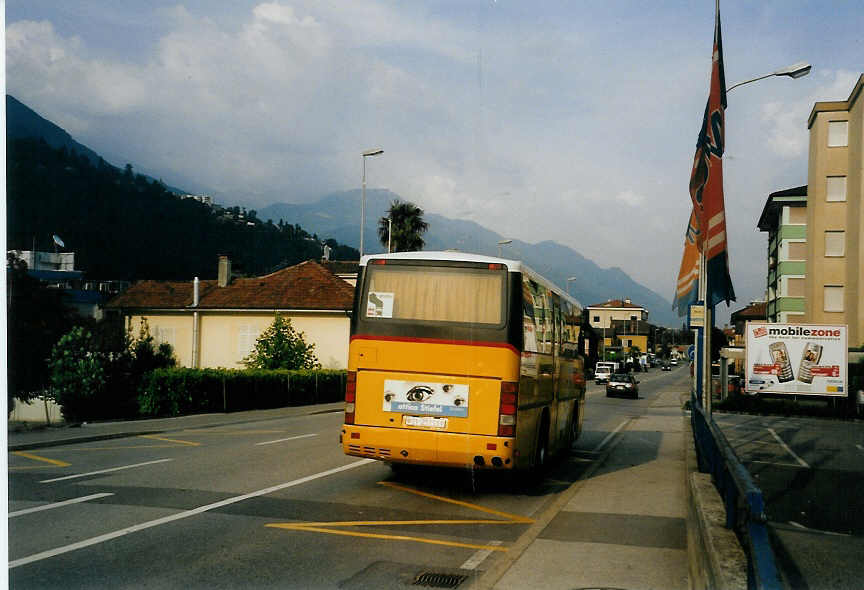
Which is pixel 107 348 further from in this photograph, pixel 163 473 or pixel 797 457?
pixel 797 457

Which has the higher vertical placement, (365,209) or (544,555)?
(365,209)

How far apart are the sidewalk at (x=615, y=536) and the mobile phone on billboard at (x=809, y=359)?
73.6 ft

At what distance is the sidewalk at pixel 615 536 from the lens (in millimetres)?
6602

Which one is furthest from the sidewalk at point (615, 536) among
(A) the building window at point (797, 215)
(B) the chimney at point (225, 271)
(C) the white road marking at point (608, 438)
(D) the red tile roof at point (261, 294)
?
(A) the building window at point (797, 215)

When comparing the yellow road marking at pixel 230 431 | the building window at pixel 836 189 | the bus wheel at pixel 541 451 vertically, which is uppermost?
the building window at pixel 836 189

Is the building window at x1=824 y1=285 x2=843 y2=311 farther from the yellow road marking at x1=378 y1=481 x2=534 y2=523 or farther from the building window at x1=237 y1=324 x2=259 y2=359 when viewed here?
the yellow road marking at x1=378 y1=481 x2=534 y2=523

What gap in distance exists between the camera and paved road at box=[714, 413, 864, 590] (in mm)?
7777

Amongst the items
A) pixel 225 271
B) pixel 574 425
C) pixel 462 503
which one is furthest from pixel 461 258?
pixel 225 271

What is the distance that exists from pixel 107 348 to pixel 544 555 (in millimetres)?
24348


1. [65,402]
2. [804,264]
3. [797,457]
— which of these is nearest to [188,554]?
[797,457]

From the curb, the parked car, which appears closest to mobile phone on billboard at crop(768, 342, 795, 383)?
the parked car

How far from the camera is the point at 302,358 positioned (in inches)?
1470

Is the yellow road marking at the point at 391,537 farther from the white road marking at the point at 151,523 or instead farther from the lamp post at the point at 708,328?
the lamp post at the point at 708,328

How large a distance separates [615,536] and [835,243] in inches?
1892
